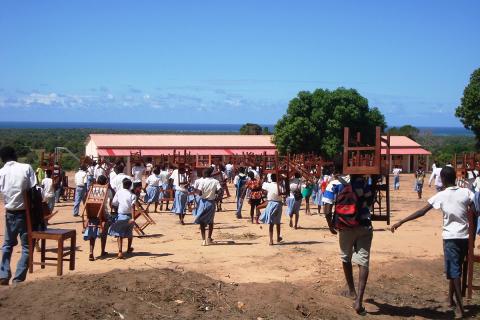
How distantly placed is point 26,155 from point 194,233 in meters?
44.8

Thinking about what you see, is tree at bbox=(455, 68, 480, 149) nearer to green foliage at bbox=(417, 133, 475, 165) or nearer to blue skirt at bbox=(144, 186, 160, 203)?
green foliage at bbox=(417, 133, 475, 165)

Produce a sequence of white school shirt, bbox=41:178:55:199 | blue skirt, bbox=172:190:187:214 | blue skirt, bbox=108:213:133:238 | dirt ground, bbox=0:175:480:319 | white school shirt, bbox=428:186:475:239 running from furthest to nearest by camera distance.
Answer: blue skirt, bbox=172:190:187:214 → white school shirt, bbox=41:178:55:199 → blue skirt, bbox=108:213:133:238 → white school shirt, bbox=428:186:475:239 → dirt ground, bbox=0:175:480:319

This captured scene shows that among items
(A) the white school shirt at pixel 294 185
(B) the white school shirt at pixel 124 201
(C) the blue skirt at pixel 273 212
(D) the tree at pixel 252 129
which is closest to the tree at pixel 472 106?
(D) the tree at pixel 252 129

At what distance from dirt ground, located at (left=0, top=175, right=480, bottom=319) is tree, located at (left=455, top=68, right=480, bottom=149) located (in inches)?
1044

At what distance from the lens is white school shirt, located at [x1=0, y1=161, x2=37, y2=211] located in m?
8.16

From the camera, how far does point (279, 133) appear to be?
41.3m

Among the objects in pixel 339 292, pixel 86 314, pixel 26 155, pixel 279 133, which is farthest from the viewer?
pixel 26 155

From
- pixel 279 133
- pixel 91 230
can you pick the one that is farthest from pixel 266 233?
pixel 279 133

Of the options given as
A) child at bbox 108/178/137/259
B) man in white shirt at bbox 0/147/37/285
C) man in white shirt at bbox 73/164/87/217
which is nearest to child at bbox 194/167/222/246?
child at bbox 108/178/137/259

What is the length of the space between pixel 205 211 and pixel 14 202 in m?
5.51

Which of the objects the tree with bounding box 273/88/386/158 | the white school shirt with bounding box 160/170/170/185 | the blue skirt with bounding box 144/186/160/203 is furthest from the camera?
the tree with bounding box 273/88/386/158

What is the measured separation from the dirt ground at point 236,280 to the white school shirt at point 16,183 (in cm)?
105

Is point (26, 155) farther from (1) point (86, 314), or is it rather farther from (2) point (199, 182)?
(1) point (86, 314)

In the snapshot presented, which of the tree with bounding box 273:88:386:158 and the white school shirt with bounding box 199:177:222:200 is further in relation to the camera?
the tree with bounding box 273:88:386:158
